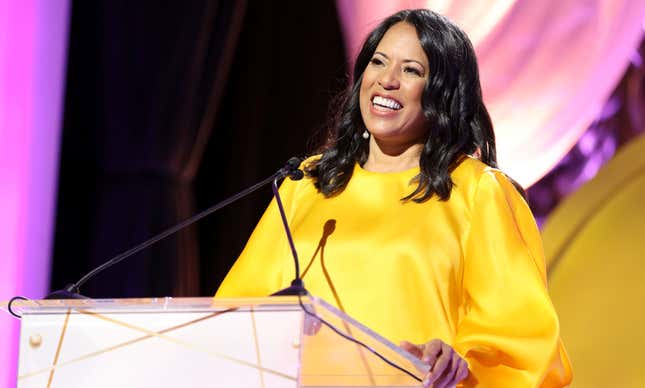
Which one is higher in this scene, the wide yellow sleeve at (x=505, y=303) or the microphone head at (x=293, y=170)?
the microphone head at (x=293, y=170)

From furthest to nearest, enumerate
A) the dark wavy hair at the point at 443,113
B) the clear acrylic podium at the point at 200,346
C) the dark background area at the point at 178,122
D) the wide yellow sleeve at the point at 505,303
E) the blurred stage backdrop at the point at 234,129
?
1. the dark background area at the point at 178,122
2. the blurred stage backdrop at the point at 234,129
3. the dark wavy hair at the point at 443,113
4. the wide yellow sleeve at the point at 505,303
5. the clear acrylic podium at the point at 200,346

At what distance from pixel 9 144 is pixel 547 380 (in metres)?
2.25

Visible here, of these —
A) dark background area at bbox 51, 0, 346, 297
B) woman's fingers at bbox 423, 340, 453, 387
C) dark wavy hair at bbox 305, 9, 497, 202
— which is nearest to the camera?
woman's fingers at bbox 423, 340, 453, 387

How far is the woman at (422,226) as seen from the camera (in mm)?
1809

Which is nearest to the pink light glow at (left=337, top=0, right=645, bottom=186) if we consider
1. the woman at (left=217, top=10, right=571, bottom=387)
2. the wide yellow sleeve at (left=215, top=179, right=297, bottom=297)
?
the woman at (left=217, top=10, right=571, bottom=387)

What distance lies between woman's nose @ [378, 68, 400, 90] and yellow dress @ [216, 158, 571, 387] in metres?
0.19

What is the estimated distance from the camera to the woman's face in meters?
2.06

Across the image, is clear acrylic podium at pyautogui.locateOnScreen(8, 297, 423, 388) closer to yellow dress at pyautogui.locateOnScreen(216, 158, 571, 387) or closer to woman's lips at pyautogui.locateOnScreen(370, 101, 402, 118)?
yellow dress at pyautogui.locateOnScreen(216, 158, 571, 387)

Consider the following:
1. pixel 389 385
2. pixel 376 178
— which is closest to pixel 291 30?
pixel 376 178

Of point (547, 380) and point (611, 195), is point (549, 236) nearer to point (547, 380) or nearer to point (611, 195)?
point (611, 195)

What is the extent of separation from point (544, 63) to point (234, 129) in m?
1.25

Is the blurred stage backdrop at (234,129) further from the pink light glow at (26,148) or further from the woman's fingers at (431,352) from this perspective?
the woman's fingers at (431,352)

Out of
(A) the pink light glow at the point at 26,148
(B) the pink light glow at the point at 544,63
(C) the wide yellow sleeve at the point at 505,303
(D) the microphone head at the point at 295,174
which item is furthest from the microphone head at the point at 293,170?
(A) the pink light glow at the point at 26,148

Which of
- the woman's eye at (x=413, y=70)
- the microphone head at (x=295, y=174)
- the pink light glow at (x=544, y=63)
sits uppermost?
the pink light glow at (x=544, y=63)
